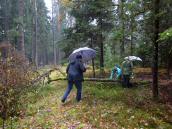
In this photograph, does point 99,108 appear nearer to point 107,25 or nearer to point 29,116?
point 29,116

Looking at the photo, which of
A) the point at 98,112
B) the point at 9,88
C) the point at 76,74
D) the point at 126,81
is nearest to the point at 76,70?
the point at 76,74

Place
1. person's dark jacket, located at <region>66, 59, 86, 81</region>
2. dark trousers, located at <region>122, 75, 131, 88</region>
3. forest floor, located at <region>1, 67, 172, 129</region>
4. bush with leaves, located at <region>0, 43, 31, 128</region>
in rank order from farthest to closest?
1. dark trousers, located at <region>122, 75, 131, 88</region>
2. person's dark jacket, located at <region>66, 59, 86, 81</region>
3. forest floor, located at <region>1, 67, 172, 129</region>
4. bush with leaves, located at <region>0, 43, 31, 128</region>

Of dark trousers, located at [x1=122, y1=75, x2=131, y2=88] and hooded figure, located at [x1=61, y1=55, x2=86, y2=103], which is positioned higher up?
hooded figure, located at [x1=61, y1=55, x2=86, y2=103]

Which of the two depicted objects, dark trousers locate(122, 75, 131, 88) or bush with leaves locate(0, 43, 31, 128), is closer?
bush with leaves locate(0, 43, 31, 128)

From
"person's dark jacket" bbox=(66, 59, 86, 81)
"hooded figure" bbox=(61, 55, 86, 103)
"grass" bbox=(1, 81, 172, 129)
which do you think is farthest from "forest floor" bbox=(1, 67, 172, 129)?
"person's dark jacket" bbox=(66, 59, 86, 81)

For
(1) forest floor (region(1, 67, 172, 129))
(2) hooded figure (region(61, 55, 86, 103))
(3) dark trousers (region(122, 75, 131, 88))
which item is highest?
(2) hooded figure (region(61, 55, 86, 103))

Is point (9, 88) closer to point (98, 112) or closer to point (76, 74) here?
point (98, 112)

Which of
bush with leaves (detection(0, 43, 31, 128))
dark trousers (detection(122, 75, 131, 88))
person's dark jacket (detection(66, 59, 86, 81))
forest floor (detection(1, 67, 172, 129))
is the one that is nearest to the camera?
bush with leaves (detection(0, 43, 31, 128))

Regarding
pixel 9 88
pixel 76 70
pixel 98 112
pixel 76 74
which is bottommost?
pixel 98 112

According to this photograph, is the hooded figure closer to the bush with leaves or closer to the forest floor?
the forest floor

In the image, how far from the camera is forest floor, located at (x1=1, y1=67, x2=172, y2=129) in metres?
8.46

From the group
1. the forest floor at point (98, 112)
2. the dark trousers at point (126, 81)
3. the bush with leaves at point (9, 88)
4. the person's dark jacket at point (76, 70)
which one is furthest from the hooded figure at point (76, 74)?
the dark trousers at point (126, 81)

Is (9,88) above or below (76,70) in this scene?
below

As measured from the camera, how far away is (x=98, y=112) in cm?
950
